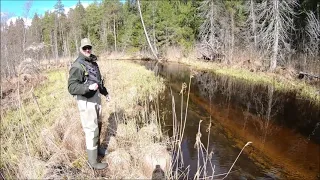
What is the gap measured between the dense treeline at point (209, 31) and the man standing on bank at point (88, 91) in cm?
1229

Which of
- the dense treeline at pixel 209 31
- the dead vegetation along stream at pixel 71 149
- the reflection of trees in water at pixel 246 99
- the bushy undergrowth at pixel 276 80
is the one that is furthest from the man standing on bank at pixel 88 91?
the dense treeline at pixel 209 31

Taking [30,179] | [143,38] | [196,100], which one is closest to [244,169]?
[30,179]

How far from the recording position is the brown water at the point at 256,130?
595cm

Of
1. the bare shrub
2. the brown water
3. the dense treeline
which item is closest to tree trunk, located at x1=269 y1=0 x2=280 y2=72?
the dense treeline

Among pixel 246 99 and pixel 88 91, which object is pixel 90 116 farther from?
pixel 246 99

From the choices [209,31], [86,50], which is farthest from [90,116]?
[209,31]

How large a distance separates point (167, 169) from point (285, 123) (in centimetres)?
536

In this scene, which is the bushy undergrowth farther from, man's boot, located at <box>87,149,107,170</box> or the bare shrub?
man's boot, located at <box>87,149,107,170</box>

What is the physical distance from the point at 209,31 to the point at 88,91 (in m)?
24.6

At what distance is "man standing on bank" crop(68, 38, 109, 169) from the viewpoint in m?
4.37

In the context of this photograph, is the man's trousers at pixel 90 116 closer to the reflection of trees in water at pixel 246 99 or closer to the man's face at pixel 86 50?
the man's face at pixel 86 50

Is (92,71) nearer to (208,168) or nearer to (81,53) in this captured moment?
(81,53)

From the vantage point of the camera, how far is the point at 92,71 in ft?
15.2

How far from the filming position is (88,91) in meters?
4.33
